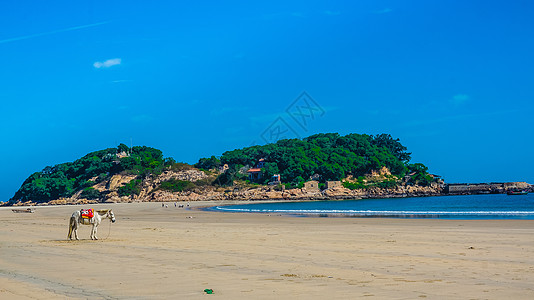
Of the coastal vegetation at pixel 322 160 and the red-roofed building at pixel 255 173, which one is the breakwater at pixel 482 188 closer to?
the coastal vegetation at pixel 322 160

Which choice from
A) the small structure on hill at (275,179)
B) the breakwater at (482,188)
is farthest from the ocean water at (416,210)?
the breakwater at (482,188)

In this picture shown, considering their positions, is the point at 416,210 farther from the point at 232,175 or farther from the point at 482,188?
the point at 482,188

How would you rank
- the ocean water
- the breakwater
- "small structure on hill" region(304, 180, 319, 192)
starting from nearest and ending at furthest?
1. the ocean water
2. "small structure on hill" region(304, 180, 319, 192)
3. the breakwater

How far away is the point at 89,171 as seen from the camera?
136 m

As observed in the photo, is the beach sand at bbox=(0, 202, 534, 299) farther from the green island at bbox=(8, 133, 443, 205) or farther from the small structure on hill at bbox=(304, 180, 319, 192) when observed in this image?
the small structure on hill at bbox=(304, 180, 319, 192)

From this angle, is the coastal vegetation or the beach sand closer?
the beach sand

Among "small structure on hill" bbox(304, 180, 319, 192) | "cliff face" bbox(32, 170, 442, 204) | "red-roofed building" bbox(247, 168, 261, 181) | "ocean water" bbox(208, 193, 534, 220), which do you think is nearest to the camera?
"ocean water" bbox(208, 193, 534, 220)

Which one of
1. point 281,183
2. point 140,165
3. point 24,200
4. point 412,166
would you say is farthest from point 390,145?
point 24,200

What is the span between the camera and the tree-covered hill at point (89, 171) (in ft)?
427

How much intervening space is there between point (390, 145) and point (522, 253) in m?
152

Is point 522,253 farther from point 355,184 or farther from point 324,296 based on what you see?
point 355,184

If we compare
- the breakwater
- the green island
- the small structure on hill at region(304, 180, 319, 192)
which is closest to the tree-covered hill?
the green island

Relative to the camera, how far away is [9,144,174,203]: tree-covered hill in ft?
427

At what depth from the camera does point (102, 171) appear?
134875 mm
